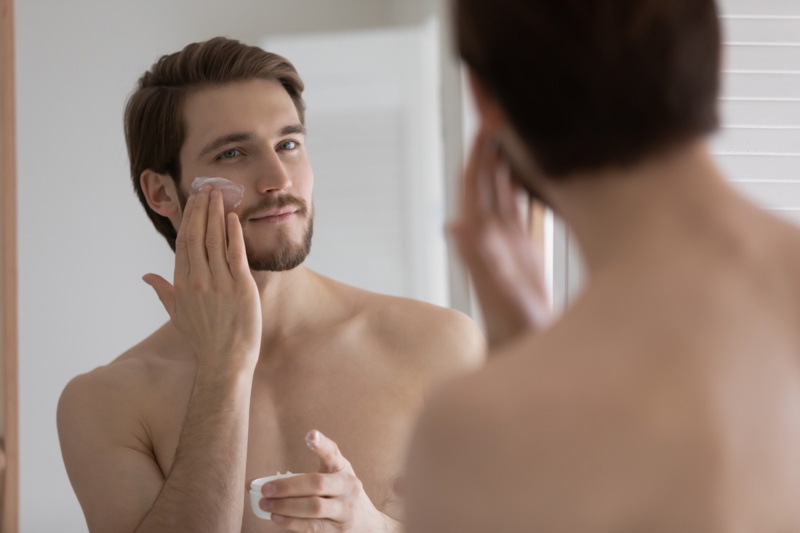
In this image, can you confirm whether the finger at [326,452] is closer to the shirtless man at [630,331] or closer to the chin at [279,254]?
the chin at [279,254]

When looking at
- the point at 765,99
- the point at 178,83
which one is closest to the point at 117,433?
the point at 178,83

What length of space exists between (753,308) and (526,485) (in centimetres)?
14

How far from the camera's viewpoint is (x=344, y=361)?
1479mm

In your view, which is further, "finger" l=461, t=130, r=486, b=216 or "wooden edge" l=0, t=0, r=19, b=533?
"wooden edge" l=0, t=0, r=19, b=533

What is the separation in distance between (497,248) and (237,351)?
719 mm

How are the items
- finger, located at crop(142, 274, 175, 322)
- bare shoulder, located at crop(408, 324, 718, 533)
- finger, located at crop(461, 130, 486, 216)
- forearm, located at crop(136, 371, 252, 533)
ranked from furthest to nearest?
finger, located at crop(142, 274, 175, 322), forearm, located at crop(136, 371, 252, 533), finger, located at crop(461, 130, 486, 216), bare shoulder, located at crop(408, 324, 718, 533)

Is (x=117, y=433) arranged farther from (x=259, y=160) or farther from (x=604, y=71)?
(x=604, y=71)

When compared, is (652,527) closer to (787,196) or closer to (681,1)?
(681,1)

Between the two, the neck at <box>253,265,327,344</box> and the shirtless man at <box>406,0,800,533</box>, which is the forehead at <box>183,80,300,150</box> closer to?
the neck at <box>253,265,327,344</box>

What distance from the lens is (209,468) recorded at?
121 cm

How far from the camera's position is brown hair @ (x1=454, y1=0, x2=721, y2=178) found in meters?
0.45

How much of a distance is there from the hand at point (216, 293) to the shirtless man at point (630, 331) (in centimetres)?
80

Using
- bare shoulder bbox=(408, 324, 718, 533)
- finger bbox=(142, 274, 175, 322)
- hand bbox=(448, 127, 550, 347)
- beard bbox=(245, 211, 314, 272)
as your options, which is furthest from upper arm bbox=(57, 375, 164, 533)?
bare shoulder bbox=(408, 324, 718, 533)

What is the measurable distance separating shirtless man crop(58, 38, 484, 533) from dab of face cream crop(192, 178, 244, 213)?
0.02m
